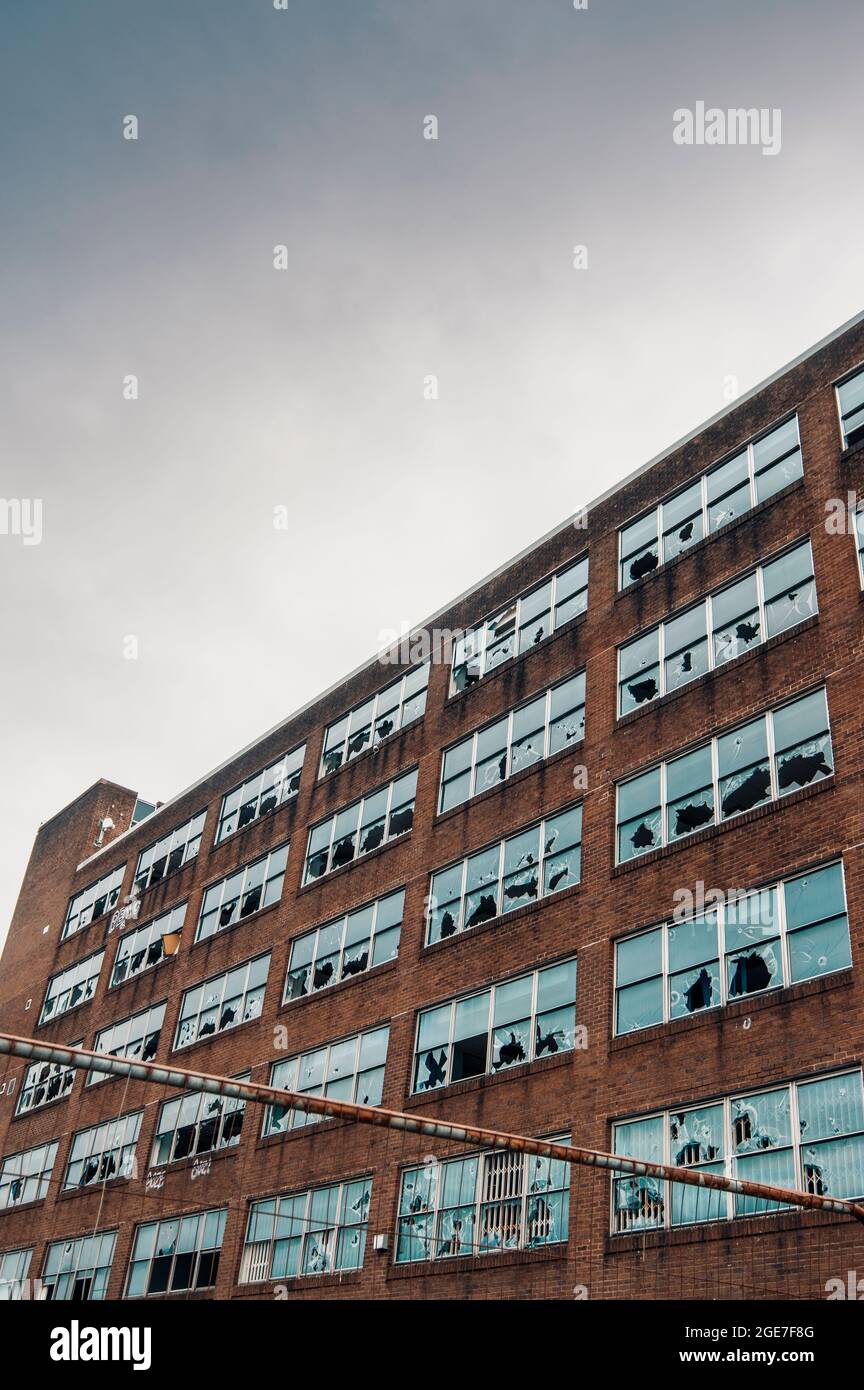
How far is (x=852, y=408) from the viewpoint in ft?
70.0

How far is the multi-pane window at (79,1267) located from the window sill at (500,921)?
37.8 ft

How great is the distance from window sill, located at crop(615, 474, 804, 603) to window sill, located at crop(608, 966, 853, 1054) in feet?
28.9

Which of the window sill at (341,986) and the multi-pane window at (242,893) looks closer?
the window sill at (341,986)

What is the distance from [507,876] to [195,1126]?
10.8 metres

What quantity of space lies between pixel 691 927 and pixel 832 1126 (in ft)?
13.1

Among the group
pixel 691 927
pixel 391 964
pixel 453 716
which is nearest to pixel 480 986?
pixel 391 964

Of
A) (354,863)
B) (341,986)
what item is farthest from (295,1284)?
(354,863)

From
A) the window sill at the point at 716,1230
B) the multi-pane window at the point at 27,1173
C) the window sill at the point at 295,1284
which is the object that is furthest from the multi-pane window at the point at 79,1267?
the window sill at the point at 716,1230

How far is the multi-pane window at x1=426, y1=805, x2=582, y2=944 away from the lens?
22516mm

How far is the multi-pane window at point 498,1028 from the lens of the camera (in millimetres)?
20875

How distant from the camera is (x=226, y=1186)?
26.5m

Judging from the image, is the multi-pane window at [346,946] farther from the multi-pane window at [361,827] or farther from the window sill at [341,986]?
the multi-pane window at [361,827]

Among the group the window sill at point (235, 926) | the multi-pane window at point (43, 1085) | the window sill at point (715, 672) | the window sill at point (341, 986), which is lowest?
the multi-pane window at point (43, 1085)

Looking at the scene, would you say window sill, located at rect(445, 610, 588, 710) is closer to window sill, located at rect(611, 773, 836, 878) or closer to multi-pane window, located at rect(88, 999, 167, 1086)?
window sill, located at rect(611, 773, 836, 878)
